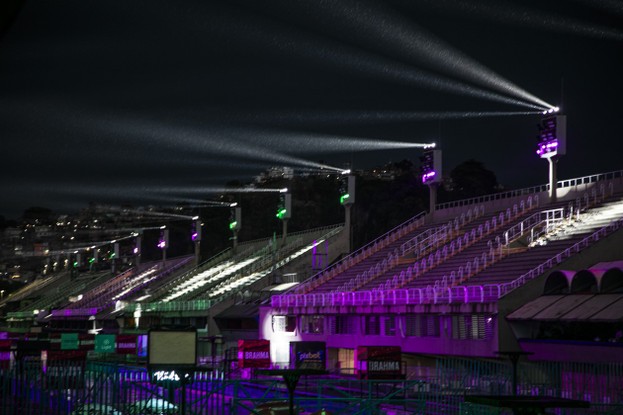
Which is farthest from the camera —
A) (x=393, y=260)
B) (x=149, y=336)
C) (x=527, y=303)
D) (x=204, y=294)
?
(x=204, y=294)

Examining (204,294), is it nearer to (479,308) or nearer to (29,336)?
(29,336)

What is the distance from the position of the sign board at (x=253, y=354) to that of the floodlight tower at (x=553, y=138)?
78.7ft

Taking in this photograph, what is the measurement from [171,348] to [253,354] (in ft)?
92.2

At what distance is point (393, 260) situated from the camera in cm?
6575

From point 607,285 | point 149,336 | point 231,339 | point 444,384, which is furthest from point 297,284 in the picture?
point 149,336

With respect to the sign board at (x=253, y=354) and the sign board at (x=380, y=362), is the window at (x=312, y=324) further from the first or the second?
the sign board at (x=380, y=362)

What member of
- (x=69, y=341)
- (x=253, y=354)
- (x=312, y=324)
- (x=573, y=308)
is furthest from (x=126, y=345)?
(x=573, y=308)

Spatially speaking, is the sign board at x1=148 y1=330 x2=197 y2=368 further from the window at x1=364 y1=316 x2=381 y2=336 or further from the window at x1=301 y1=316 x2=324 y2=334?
the window at x1=301 y1=316 x2=324 y2=334

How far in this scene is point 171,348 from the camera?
16.1 metres

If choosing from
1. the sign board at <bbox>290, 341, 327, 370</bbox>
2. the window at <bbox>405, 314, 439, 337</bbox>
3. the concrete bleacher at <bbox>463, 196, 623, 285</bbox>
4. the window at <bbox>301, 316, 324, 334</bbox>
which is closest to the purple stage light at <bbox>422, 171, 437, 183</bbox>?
the window at <bbox>301, 316, 324, 334</bbox>

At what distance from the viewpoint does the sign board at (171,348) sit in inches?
632

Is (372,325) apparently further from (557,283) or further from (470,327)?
(557,283)

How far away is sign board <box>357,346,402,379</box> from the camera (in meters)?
35.6

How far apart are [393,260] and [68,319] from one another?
2902 inches
